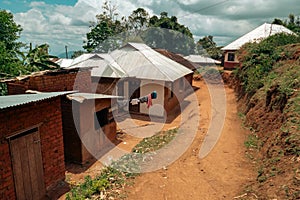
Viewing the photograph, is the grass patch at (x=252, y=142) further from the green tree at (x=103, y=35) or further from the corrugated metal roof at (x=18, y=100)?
the green tree at (x=103, y=35)

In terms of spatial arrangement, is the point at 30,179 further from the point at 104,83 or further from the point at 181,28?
the point at 181,28

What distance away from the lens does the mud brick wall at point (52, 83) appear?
8484 millimetres

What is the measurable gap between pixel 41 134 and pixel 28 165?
3.04 ft

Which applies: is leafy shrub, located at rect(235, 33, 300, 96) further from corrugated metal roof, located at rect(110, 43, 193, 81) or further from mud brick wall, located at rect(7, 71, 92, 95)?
mud brick wall, located at rect(7, 71, 92, 95)

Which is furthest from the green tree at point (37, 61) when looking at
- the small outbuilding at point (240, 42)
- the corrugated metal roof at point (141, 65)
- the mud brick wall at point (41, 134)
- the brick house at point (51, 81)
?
the small outbuilding at point (240, 42)

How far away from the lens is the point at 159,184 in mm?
6867

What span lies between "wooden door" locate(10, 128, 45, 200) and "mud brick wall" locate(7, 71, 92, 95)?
275 centimetres

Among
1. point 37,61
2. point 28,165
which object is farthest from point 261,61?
point 28,165

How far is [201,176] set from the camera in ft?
23.9

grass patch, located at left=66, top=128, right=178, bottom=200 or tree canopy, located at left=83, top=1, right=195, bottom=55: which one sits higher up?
tree canopy, located at left=83, top=1, right=195, bottom=55

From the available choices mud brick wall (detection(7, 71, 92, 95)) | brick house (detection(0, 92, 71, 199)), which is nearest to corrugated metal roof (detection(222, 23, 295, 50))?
mud brick wall (detection(7, 71, 92, 95))

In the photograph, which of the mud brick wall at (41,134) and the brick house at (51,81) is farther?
the brick house at (51,81)

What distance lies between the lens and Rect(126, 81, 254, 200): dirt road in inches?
251

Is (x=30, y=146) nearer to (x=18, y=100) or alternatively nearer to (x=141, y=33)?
(x=18, y=100)
